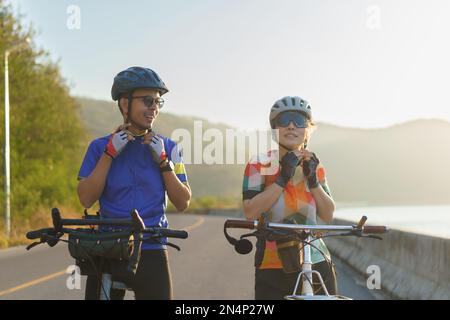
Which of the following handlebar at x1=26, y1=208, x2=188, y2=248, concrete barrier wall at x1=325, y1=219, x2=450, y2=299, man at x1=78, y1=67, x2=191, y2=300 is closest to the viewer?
handlebar at x1=26, y1=208, x2=188, y2=248

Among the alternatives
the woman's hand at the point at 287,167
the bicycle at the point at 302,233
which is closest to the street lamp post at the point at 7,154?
the woman's hand at the point at 287,167

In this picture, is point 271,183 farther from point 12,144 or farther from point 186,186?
point 12,144

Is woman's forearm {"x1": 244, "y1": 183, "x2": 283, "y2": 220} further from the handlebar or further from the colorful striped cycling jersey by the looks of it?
the handlebar

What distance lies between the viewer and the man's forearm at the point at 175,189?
396cm

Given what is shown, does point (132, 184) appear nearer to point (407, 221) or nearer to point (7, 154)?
point (7, 154)

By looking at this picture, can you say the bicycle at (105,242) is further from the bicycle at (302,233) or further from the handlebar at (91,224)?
the bicycle at (302,233)

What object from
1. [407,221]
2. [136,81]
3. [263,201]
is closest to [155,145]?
[136,81]

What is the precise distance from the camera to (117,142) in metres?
3.81

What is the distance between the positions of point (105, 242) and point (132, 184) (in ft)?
2.15

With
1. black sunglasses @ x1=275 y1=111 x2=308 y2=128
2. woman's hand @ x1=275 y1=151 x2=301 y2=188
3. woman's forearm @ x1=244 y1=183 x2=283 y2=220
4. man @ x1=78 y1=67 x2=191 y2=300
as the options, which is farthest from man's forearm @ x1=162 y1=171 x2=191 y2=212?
black sunglasses @ x1=275 y1=111 x2=308 y2=128

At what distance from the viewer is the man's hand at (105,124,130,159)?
12.5ft

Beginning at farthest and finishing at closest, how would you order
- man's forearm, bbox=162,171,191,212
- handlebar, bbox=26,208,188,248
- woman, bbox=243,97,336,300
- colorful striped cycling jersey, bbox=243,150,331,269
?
1. colorful striped cycling jersey, bbox=243,150,331,269
2. woman, bbox=243,97,336,300
3. man's forearm, bbox=162,171,191,212
4. handlebar, bbox=26,208,188,248

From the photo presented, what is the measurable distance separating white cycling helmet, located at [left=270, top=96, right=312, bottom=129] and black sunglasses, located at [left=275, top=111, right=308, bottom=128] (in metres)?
0.02

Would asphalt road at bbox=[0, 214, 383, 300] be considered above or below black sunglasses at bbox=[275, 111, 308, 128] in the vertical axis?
below
